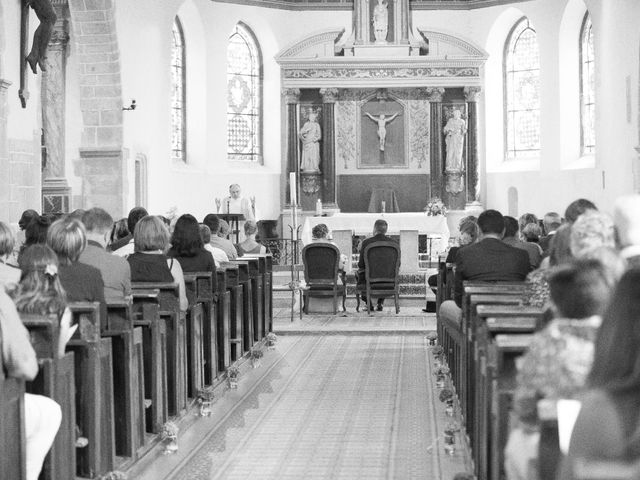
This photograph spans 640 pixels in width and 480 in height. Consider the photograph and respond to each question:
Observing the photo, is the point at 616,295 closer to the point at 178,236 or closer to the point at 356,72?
the point at 178,236

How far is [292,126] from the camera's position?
21.7 meters

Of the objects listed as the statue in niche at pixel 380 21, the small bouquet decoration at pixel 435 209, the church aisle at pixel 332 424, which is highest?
the statue in niche at pixel 380 21

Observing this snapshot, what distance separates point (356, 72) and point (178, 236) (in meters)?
13.5

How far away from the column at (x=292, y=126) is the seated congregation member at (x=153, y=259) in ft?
47.5

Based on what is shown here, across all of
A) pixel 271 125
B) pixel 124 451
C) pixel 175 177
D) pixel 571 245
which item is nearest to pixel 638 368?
pixel 571 245

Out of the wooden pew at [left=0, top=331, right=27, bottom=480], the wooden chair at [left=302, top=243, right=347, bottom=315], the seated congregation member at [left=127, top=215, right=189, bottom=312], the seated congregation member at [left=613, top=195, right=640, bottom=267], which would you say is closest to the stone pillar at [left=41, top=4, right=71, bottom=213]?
the wooden chair at [left=302, top=243, right=347, bottom=315]

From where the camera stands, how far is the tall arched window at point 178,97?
2166cm

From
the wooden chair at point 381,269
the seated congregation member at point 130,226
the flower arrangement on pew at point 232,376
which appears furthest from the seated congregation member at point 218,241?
the wooden chair at point 381,269

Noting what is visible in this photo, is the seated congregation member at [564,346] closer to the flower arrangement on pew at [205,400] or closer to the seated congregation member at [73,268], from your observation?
the seated congregation member at [73,268]

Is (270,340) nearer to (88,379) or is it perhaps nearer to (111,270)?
(111,270)

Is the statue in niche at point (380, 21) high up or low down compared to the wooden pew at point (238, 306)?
up

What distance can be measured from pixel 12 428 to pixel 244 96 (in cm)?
1898

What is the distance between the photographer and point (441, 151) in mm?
21547

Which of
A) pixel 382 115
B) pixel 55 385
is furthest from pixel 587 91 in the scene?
pixel 55 385
